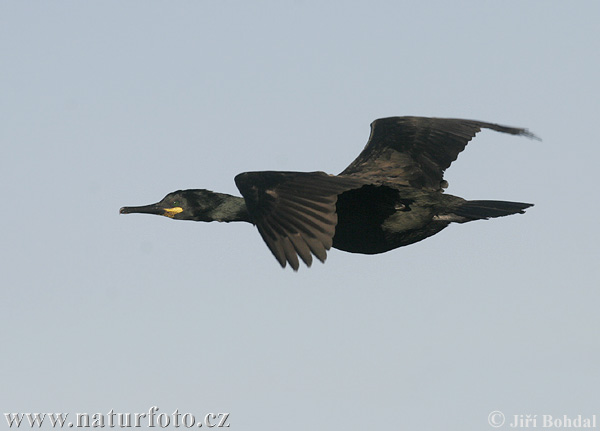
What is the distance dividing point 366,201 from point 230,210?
1.39 m

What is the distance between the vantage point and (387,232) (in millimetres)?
7820

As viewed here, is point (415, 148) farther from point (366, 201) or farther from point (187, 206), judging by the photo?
point (187, 206)

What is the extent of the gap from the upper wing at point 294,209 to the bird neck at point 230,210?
1618mm

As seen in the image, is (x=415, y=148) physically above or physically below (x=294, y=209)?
above

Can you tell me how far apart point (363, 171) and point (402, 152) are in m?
0.43

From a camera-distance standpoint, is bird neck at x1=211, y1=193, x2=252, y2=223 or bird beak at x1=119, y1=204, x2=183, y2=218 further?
bird beak at x1=119, y1=204, x2=183, y2=218

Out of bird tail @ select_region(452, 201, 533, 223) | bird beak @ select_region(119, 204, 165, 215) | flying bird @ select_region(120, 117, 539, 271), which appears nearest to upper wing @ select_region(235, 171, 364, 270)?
flying bird @ select_region(120, 117, 539, 271)

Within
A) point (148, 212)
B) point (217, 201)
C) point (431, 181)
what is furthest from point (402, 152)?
point (148, 212)

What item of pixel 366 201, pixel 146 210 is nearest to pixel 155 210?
pixel 146 210

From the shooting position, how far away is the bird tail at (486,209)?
776 cm

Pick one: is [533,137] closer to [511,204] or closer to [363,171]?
[511,204]

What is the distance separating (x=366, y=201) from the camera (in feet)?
25.4

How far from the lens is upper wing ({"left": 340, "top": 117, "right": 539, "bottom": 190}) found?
28.4 ft

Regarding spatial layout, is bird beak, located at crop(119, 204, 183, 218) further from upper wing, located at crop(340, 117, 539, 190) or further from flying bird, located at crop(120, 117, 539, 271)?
upper wing, located at crop(340, 117, 539, 190)
